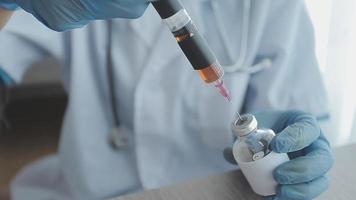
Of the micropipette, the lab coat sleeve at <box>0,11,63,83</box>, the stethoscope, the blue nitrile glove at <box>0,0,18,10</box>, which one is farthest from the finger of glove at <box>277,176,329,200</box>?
the lab coat sleeve at <box>0,11,63,83</box>

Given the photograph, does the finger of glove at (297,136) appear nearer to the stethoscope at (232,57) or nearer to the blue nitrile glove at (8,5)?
the stethoscope at (232,57)

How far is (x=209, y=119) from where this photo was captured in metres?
0.81

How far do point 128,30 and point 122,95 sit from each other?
11cm

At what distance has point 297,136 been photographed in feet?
1.78

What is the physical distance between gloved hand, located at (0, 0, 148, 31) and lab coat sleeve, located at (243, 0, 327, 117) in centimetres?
31

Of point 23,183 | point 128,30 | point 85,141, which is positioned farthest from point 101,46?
point 23,183

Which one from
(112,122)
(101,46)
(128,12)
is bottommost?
(112,122)

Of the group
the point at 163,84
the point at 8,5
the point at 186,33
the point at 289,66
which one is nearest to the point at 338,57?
the point at 289,66

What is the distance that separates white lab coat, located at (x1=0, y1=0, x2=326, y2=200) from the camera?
773mm

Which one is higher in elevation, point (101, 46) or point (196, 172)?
point (101, 46)

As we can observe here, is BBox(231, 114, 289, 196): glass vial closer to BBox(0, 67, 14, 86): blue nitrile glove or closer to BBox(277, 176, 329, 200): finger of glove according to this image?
BBox(277, 176, 329, 200): finger of glove

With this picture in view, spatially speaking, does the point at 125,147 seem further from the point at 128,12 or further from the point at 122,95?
the point at 128,12

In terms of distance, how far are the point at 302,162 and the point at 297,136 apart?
0.10 ft

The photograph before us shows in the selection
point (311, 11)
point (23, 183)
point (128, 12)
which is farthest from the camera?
point (23, 183)
